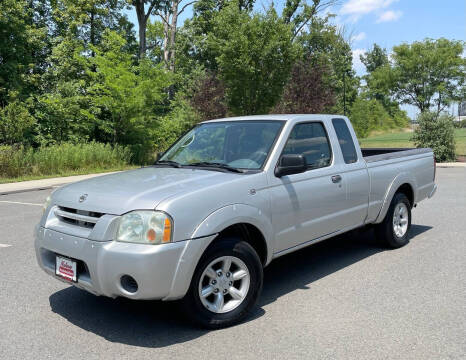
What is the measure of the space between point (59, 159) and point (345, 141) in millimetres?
16110

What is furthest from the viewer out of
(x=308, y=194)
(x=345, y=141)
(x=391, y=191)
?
(x=391, y=191)

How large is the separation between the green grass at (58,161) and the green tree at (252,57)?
30.9 ft

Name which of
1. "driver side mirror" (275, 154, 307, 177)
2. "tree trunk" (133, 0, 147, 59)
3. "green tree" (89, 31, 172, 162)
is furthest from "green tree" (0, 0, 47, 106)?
"driver side mirror" (275, 154, 307, 177)

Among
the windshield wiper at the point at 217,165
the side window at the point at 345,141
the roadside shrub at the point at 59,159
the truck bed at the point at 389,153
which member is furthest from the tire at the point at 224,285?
Answer: the roadside shrub at the point at 59,159

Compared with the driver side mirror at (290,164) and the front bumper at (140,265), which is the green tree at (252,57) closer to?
the driver side mirror at (290,164)

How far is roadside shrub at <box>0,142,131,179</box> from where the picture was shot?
17.8 m

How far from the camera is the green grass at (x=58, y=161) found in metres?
17.7

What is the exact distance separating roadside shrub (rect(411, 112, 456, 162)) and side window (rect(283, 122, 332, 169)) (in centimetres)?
1879

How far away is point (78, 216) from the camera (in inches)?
151

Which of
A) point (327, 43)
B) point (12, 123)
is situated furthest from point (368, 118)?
point (12, 123)

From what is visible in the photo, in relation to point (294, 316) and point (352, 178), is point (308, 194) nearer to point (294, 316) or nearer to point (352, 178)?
point (352, 178)

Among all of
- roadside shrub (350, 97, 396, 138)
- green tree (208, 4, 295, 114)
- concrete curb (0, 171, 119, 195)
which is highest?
green tree (208, 4, 295, 114)

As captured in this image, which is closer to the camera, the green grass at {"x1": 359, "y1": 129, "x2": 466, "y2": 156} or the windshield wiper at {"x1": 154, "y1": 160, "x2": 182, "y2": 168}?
the windshield wiper at {"x1": 154, "y1": 160, "x2": 182, "y2": 168}

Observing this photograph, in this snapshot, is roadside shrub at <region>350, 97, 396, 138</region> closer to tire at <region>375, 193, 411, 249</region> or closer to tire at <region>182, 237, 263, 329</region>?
tire at <region>375, 193, 411, 249</region>
